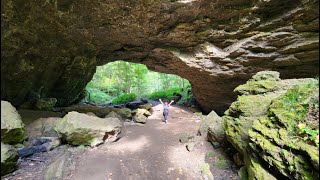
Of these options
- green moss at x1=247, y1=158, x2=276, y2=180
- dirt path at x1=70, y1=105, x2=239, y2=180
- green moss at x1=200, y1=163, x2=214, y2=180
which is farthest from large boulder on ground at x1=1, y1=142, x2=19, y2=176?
green moss at x1=247, y1=158, x2=276, y2=180

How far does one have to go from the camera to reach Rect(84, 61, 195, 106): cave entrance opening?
1046 inches

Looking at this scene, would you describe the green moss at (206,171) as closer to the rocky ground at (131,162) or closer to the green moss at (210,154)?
the rocky ground at (131,162)

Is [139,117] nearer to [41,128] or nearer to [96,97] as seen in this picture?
[41,128]

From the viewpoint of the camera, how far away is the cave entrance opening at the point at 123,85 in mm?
26564

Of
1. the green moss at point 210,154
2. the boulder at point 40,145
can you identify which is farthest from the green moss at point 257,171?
the boulder at point 40,145

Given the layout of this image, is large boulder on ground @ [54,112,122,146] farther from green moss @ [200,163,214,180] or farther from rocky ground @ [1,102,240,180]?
green moss @ [200,163,214,180]

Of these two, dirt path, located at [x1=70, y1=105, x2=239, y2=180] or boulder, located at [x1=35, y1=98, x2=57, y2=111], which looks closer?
dirt path, located at [x1=70, y1=105, x2=239, y2=180]

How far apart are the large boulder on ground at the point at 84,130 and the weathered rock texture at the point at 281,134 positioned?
5.73 m

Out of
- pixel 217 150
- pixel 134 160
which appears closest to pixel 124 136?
pixel 134 160

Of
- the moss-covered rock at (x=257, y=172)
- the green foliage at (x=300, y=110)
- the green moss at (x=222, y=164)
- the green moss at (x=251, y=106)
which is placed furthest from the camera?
the green moss at (x=222, y=164)

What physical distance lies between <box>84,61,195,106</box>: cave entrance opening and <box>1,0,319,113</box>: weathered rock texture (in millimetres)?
11474

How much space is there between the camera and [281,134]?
511 cm

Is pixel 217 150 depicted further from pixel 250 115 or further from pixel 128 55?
pixel 128 55

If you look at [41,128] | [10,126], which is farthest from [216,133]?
[41,128]
